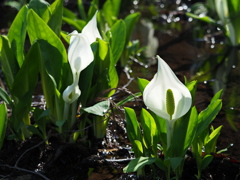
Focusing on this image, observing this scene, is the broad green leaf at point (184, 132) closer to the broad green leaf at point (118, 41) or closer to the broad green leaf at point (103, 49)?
the broad green leaf at point (103, 49)

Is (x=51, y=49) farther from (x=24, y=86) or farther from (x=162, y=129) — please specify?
(x=162, y=129)

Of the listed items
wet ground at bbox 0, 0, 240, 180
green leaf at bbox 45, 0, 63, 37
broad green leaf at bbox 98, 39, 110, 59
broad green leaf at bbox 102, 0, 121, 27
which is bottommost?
wet ground at bbox 0, 0, 240, 180

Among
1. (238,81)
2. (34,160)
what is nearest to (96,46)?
(34,160)

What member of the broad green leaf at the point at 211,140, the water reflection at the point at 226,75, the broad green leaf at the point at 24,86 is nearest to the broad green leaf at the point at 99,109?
the broad green leaf at the point at 24,86

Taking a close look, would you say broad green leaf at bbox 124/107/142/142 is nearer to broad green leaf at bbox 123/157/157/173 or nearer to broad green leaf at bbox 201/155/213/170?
broad green leaf at bbox 123/157/157/173

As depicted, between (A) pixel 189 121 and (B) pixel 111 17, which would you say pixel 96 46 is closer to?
(A) pixel 189 121

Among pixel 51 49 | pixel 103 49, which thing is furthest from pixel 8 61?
pixel 103 49

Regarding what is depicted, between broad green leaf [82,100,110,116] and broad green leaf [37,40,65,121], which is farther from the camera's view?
broad green leaf [37,40,65,121]

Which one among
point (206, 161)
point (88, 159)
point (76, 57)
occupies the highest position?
point (76, 57)

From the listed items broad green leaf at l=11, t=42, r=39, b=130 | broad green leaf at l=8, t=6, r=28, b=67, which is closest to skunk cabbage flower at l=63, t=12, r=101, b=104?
broad green leaf at l=11, t=42, r=39, b=130
